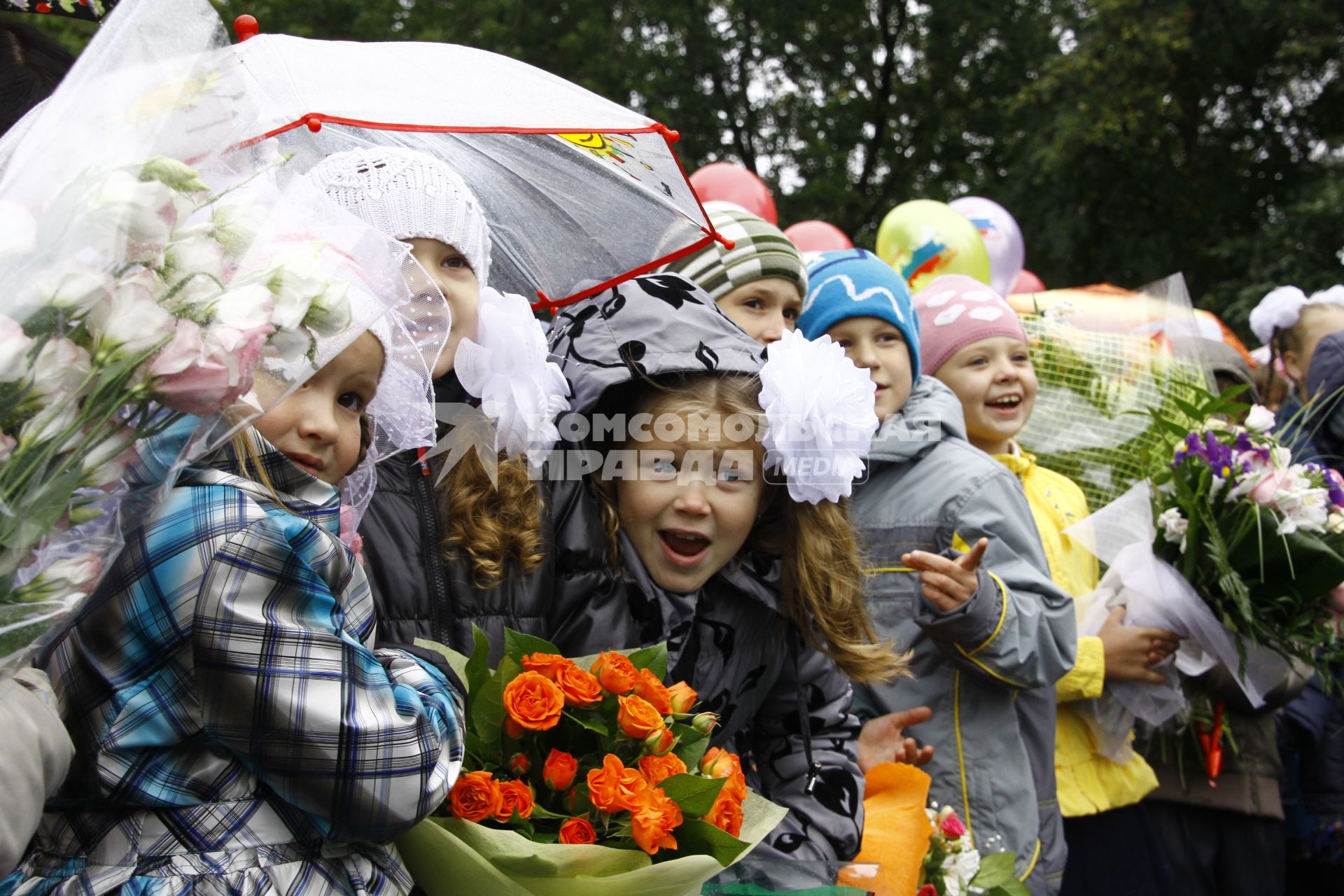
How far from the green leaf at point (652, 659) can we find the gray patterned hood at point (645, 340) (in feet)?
1.82

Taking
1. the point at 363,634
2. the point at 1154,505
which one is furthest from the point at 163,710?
the point at 1154,505

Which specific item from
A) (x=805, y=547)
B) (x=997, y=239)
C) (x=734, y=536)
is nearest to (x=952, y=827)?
(x=805, y=547)

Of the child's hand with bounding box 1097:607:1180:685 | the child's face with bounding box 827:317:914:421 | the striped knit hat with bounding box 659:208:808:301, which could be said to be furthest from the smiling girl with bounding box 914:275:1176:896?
the striped knit hat with bounding box 659:208:808:301

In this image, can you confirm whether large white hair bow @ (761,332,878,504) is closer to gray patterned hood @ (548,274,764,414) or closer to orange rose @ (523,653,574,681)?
gray patterned hood @ (548,274,764,414)

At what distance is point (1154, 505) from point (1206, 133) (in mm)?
13258

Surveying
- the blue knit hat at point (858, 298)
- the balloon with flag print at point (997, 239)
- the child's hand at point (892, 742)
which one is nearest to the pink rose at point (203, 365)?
the child's hand at point (892, 742)

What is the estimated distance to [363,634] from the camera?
165 centimetres

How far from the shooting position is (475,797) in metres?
1.66

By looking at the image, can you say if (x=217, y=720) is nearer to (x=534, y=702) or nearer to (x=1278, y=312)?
(x=534, y=702)

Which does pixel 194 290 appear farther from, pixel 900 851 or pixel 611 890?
pixel 900 851

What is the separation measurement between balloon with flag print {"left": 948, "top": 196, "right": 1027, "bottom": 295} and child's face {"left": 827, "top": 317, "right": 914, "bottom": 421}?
10.1 feet

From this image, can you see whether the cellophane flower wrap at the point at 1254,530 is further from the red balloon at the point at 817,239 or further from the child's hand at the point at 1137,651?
the red balloon at the point at 817,239

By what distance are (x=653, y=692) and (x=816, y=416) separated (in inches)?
25.7

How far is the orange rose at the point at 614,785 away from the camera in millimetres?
1635
